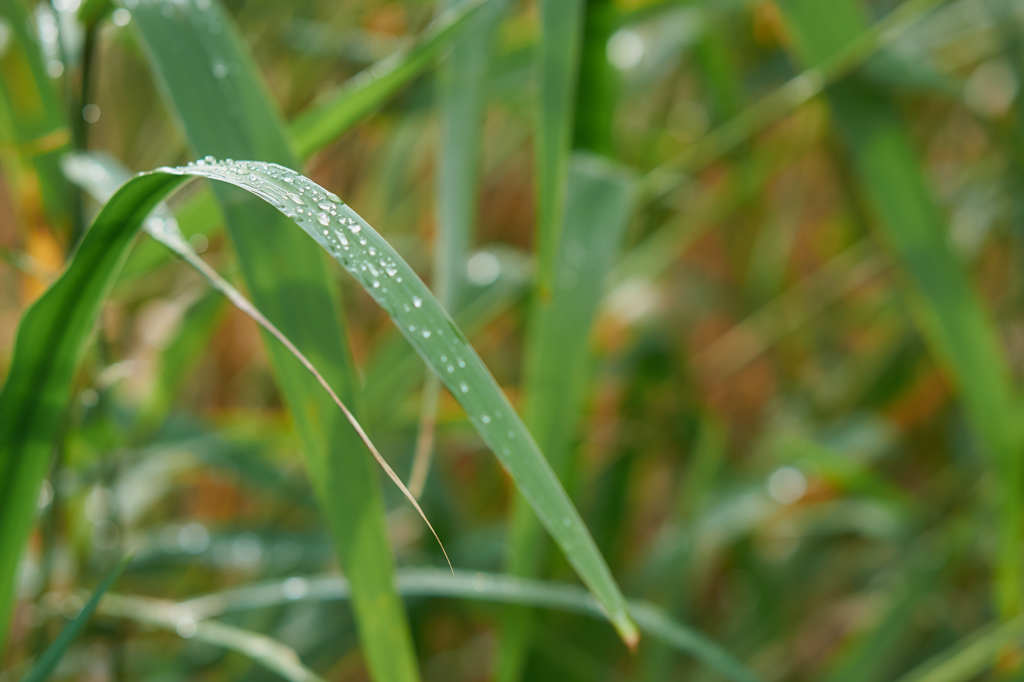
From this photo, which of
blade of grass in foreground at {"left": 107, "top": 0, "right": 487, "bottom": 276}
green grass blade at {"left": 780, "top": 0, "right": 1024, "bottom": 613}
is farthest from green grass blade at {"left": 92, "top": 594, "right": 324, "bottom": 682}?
green grass blade at {"left": 780, "top": 0, "right": 1024, "bottom": 613}

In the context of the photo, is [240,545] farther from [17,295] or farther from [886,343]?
[886,343]

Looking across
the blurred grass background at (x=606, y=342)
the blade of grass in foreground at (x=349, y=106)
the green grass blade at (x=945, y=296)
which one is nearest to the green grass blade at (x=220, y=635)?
the blurred grass background at (x=606, y=342)

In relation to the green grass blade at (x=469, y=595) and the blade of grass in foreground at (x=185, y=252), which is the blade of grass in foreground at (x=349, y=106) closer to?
the blade of grass in foreground at (x=185, y=252)

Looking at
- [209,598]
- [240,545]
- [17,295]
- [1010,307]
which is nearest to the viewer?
[209,598]

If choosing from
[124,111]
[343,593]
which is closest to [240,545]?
[343,593]

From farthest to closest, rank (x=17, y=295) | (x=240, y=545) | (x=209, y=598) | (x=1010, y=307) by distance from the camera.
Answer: (x=1010, y=307) < (x=17, y=295) < (x=240, y=545) < (x=209, y=598)

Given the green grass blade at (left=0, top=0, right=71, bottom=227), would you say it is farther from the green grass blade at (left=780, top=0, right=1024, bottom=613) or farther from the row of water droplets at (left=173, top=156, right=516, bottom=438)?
the green grass blade at (left=780, top=0, right=1024, bottom=613)
